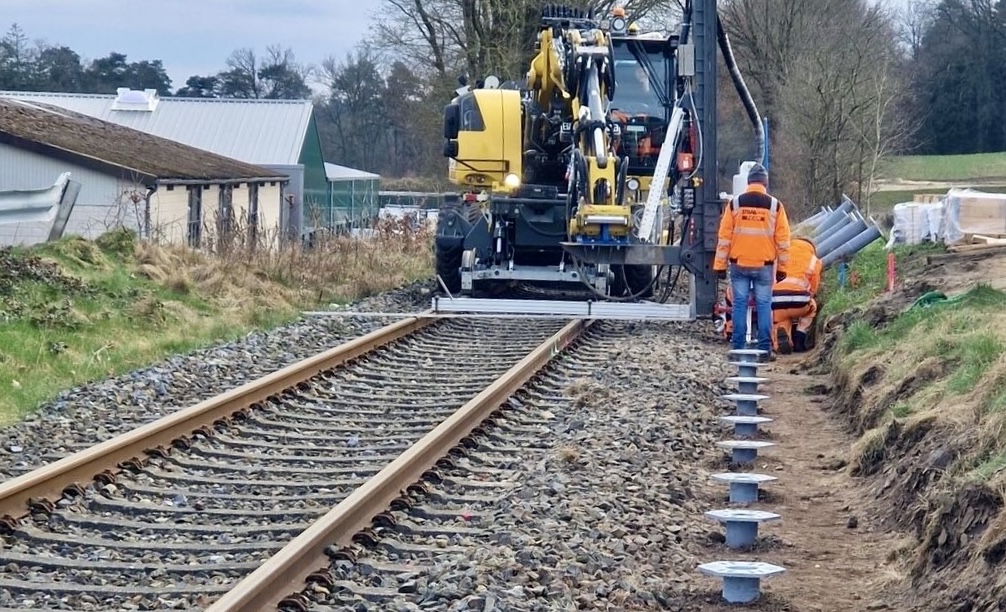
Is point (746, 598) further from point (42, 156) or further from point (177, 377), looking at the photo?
point (42, 156)

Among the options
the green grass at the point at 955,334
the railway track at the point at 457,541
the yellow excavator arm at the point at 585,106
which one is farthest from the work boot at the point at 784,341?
the railway track at the point at 457,541

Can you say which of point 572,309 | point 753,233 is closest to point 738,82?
point 572,309

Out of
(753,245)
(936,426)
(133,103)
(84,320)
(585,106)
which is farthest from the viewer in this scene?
(133,103)

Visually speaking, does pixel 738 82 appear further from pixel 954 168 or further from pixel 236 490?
pixel 954 168

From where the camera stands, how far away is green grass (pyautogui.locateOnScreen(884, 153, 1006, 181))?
2041 inches

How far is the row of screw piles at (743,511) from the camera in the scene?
18.2 ft

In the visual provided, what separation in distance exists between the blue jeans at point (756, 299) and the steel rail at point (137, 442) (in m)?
3.91

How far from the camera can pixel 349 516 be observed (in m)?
6.28

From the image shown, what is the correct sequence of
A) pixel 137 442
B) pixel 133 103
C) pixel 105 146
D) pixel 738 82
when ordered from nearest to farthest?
pixel 137 442, pixel 738 82, pixel 105 146, pixel 133 103

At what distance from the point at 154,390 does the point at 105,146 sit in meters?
23.2

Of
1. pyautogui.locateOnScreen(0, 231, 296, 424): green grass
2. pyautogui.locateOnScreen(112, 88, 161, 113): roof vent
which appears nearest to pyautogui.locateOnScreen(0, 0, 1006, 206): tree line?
pyautogui.locateOnScreen(112, 88, 161, 113): roof vent

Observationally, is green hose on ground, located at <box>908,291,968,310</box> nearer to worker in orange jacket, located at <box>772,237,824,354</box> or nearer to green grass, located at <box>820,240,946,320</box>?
green grass, located at <box>820,240,946,320</box>

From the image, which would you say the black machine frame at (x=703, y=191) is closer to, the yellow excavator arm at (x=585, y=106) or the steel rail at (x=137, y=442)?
the yellow excavator arm at (x=585, y=106)

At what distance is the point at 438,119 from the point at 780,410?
28.6 m
